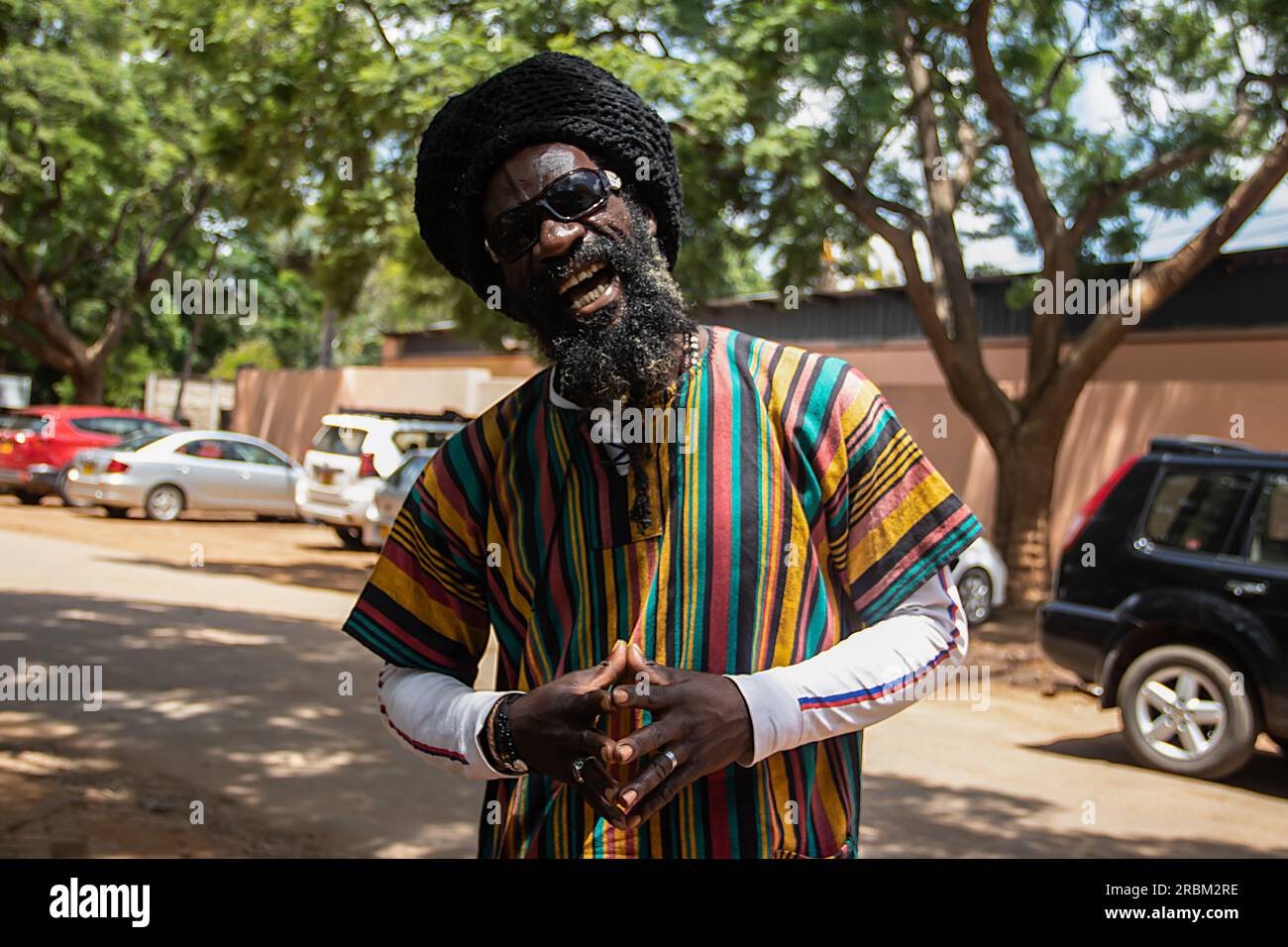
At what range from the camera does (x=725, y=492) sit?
5.75 feet

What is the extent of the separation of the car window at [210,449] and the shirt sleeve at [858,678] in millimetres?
19023

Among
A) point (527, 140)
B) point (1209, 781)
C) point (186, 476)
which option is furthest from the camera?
point (186, 476)

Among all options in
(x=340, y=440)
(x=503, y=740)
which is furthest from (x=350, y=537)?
(x=503, y=740)

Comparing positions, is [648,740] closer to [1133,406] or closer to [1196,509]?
[1196,509]

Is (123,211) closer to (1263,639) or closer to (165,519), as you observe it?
(165,519)

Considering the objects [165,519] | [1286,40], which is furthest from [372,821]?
[165,519]

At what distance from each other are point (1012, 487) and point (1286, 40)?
4477 mm

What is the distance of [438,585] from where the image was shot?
192cm

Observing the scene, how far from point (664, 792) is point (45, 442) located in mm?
22245

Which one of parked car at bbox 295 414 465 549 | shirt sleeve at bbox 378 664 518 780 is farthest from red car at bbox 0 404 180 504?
shirt sleeve at bbox 378 664 518 780

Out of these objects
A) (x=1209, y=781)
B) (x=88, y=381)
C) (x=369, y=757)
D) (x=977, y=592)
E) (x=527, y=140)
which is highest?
(x=88, y=381)

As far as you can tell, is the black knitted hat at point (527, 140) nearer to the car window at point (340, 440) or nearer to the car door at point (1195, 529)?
the car door at point (1195, 529)

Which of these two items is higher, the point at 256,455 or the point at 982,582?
the point at 256,455

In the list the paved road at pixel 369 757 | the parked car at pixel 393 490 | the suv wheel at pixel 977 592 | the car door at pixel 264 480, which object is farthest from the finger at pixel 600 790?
the car door at pixel 264 480
